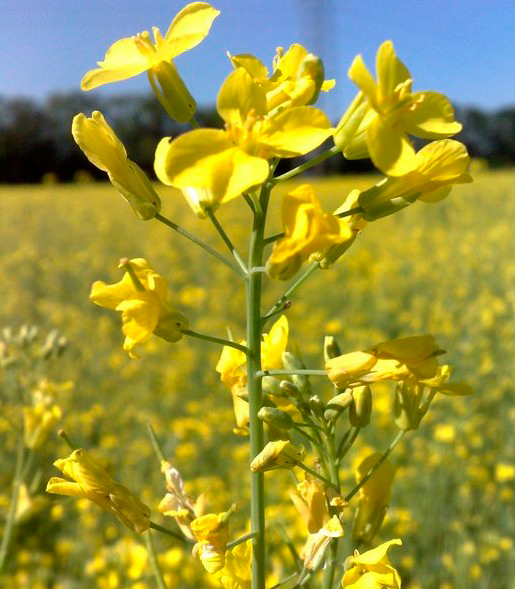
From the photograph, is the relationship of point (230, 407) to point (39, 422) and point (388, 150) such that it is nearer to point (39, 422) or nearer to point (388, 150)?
point (39, 422)

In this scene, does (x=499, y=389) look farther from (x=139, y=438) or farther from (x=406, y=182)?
(x=406, y=182)

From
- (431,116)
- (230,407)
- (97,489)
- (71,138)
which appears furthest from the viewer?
(71,138)

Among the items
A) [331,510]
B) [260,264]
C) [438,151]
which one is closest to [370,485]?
[331,510]

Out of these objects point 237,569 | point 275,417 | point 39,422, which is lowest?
point 39,422

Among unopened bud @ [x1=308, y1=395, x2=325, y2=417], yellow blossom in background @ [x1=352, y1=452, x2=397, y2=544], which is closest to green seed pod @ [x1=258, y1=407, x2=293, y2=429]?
unopened bud @ [x1=308, y1=395, x2=325, y2=417]

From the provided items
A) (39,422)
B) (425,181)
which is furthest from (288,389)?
(39,422)

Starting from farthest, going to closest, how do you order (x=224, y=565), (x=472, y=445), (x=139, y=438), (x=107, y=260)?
(x=107, y=260), (x=139, y=438), (x=472, y=445), (x=224, y=565)
